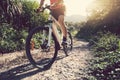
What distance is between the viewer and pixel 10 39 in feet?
37.4

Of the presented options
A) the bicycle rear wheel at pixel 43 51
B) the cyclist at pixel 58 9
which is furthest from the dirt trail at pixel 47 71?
the cyclist at pixel 58 9

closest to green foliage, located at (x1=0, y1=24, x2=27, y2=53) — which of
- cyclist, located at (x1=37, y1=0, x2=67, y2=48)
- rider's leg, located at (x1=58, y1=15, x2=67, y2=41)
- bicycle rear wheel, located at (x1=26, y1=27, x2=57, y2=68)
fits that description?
rider's leg, located at (x1=58, y1=15, x2=67, y2=41)

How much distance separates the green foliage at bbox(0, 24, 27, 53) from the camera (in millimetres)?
10148

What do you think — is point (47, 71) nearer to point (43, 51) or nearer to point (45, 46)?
point (45, 46)

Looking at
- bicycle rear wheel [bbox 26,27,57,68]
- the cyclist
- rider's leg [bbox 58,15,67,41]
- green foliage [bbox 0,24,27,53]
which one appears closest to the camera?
bicycle rear wheel [bbox 26,27,57,68]

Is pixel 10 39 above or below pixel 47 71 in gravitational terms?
above

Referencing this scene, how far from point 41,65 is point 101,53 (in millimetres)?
2142

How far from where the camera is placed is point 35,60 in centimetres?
725

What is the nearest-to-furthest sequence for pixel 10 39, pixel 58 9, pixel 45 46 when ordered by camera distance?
pixel 45 46, pixel 58 9, pixel 10 39

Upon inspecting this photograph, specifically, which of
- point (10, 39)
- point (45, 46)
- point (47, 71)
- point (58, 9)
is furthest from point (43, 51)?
point (10, 39)

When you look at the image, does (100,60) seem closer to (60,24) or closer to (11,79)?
(60,24)

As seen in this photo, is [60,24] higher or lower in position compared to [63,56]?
higher

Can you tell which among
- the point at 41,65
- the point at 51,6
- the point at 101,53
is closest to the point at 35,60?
the point at 41,65

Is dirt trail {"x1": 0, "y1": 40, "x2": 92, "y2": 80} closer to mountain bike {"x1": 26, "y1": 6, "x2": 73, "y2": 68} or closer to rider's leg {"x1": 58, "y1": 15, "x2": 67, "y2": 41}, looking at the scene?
mountain bike {"x1": 26, "y1": 6, "x2": 73, "y2": 68}
